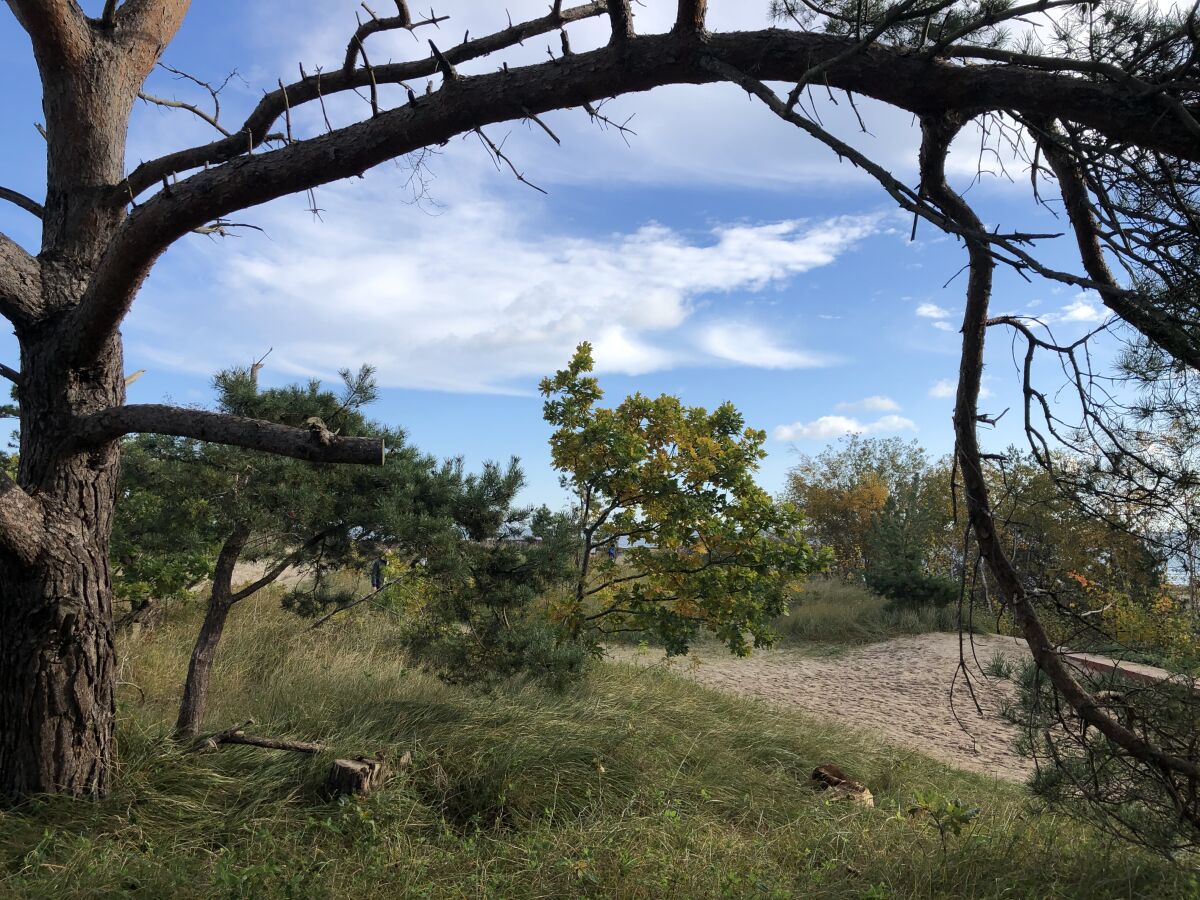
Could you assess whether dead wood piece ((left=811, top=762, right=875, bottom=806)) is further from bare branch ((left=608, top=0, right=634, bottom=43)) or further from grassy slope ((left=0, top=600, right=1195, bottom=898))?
bare branch ((left=608, top=0, right=634, bottom=43))

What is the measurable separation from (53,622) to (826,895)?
3.55m

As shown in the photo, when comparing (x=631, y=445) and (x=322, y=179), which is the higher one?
(x=322, y=179)

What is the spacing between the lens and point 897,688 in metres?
10.4

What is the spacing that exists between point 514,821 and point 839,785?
7.80ft

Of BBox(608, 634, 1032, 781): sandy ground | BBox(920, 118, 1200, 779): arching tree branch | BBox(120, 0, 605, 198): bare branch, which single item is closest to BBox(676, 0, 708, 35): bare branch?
BBox(920, 118, 1200, 779): arching tree branch

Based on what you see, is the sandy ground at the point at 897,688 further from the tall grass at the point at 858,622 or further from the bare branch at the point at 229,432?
the bare branch at the point at 229,432

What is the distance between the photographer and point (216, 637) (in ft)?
18.0

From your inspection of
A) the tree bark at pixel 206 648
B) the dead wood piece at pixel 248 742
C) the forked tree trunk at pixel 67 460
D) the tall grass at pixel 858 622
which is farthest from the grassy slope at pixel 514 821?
the tall grass at pixel 858 622

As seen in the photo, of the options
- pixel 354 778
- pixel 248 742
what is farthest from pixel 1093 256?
pixel 248 742

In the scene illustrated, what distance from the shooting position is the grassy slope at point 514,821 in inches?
130

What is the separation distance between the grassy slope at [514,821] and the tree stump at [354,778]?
0.34ft

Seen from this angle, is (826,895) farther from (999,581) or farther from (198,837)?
(198,837)

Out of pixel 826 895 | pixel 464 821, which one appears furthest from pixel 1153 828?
pixel 464 821

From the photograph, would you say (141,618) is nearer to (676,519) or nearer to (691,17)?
(676,519)
